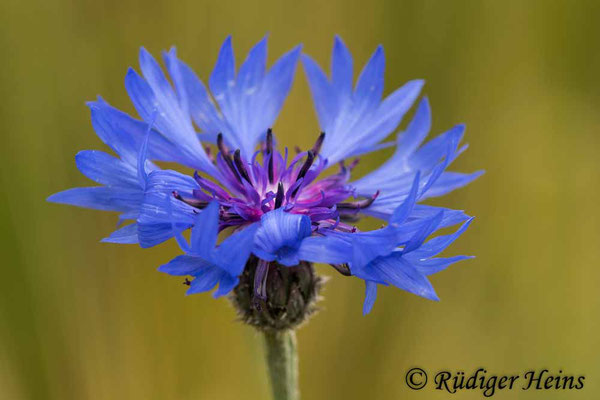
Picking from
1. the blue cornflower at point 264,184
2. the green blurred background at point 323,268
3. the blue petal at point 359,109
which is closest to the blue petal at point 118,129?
the blue cornflower at point 264,184

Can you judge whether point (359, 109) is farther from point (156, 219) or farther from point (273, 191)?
point (156, 219)

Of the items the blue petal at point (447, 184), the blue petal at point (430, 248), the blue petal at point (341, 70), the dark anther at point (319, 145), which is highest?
the blue petal at point (341, 70)

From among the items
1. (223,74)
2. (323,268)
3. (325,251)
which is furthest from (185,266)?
(323,268)

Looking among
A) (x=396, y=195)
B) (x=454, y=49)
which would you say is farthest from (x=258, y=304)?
(x=454, y=49)

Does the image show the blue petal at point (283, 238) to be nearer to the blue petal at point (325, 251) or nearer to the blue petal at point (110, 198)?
the blue petal at point (325, 251)

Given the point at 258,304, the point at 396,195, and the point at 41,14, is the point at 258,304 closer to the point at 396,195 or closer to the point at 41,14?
the point at 396,195

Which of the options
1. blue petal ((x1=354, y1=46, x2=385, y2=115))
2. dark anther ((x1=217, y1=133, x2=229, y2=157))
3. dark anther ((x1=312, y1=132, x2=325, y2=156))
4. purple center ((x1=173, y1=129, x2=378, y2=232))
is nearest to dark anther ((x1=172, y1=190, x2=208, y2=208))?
purple center ((x1=173, y1=129, x2=378, y2=232))
